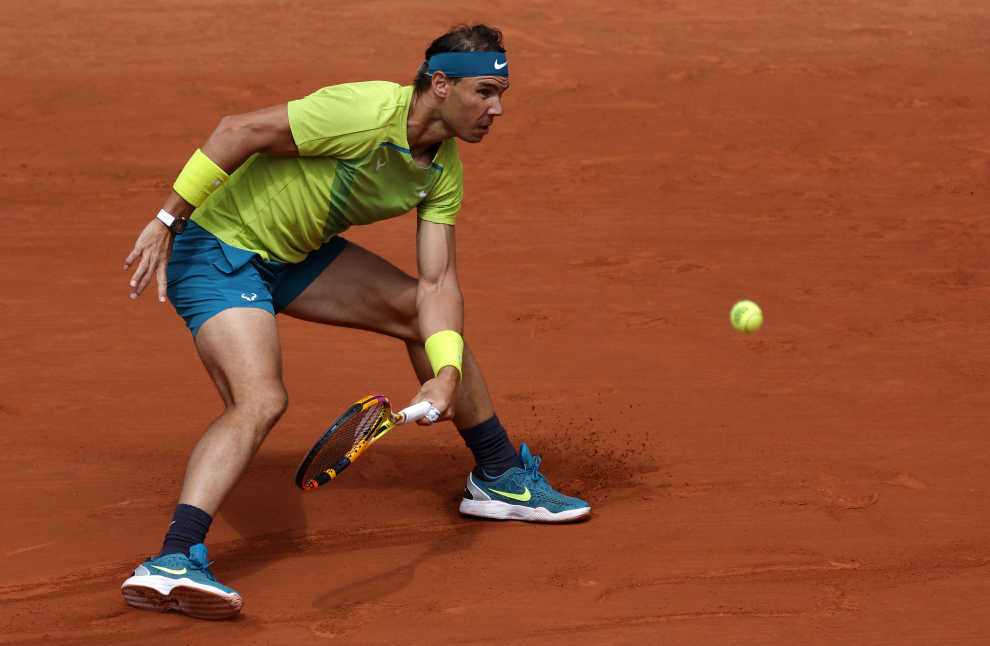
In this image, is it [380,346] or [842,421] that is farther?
[380,346]

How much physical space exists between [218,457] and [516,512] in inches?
51.9

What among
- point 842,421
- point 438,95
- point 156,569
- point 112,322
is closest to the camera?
point 156,569

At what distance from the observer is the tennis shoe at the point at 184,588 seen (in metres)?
3.33

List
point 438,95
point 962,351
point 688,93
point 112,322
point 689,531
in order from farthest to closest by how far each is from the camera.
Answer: point 688,93
point 112,322
point 962,351
point 689,531
point 438,95

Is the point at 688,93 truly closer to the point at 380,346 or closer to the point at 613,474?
the point at 380,346

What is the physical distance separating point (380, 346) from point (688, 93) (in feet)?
19.3

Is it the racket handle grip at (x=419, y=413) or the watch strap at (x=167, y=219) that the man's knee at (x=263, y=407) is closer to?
the racket handle grip at (x=419, y=413)

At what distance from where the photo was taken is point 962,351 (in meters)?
6.09

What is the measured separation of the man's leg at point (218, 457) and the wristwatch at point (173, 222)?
33cm

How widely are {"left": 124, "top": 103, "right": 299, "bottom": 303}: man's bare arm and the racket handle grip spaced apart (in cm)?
94

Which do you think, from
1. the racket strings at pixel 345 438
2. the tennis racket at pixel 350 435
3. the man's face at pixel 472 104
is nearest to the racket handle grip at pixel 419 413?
the tennis racket at pixel 350 435

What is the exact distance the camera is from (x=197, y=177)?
365cm

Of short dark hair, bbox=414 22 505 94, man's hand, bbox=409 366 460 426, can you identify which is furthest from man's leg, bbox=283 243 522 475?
short dark hair, bbox=414 22 505 94

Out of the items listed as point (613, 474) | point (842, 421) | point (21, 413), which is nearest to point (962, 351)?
point (842, 421)
